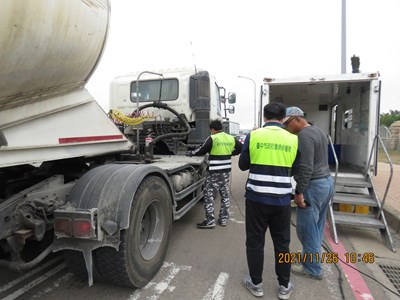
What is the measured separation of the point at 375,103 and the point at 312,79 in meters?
1.15

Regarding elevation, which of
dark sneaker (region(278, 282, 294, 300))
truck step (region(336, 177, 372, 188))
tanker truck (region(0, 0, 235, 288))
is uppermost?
tanker truck (region(0, 0, 235, 288))

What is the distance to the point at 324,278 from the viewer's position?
11.1ft

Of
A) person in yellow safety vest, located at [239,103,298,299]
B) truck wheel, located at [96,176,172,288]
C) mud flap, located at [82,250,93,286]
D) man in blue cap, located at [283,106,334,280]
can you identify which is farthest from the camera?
man in blue cap, located at [283,106,334,280]

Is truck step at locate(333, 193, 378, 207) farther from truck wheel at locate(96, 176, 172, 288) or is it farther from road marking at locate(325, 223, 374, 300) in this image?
truck wheel at locate(96, 176, 172, 288)

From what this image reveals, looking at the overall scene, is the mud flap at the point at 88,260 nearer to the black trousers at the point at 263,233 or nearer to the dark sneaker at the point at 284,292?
the black trousers at the point at 263,233

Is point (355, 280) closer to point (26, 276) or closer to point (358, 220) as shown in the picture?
point (358, 220)

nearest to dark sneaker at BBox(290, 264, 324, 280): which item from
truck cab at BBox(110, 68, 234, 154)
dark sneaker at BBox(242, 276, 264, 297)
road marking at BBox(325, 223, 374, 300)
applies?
road marking at BBox(325, 223, 374, 300)

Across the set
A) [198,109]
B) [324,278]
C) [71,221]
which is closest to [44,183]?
[71,221]

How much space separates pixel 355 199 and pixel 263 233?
3000 millimetres

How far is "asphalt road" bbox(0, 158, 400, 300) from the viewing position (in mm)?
2955

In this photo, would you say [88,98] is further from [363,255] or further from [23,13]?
[363,255]

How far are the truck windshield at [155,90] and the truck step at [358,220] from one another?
352 cm

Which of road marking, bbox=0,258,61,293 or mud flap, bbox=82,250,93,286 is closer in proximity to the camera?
mud flap, bbox=82,250,93,286

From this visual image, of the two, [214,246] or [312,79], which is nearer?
[214,246]
